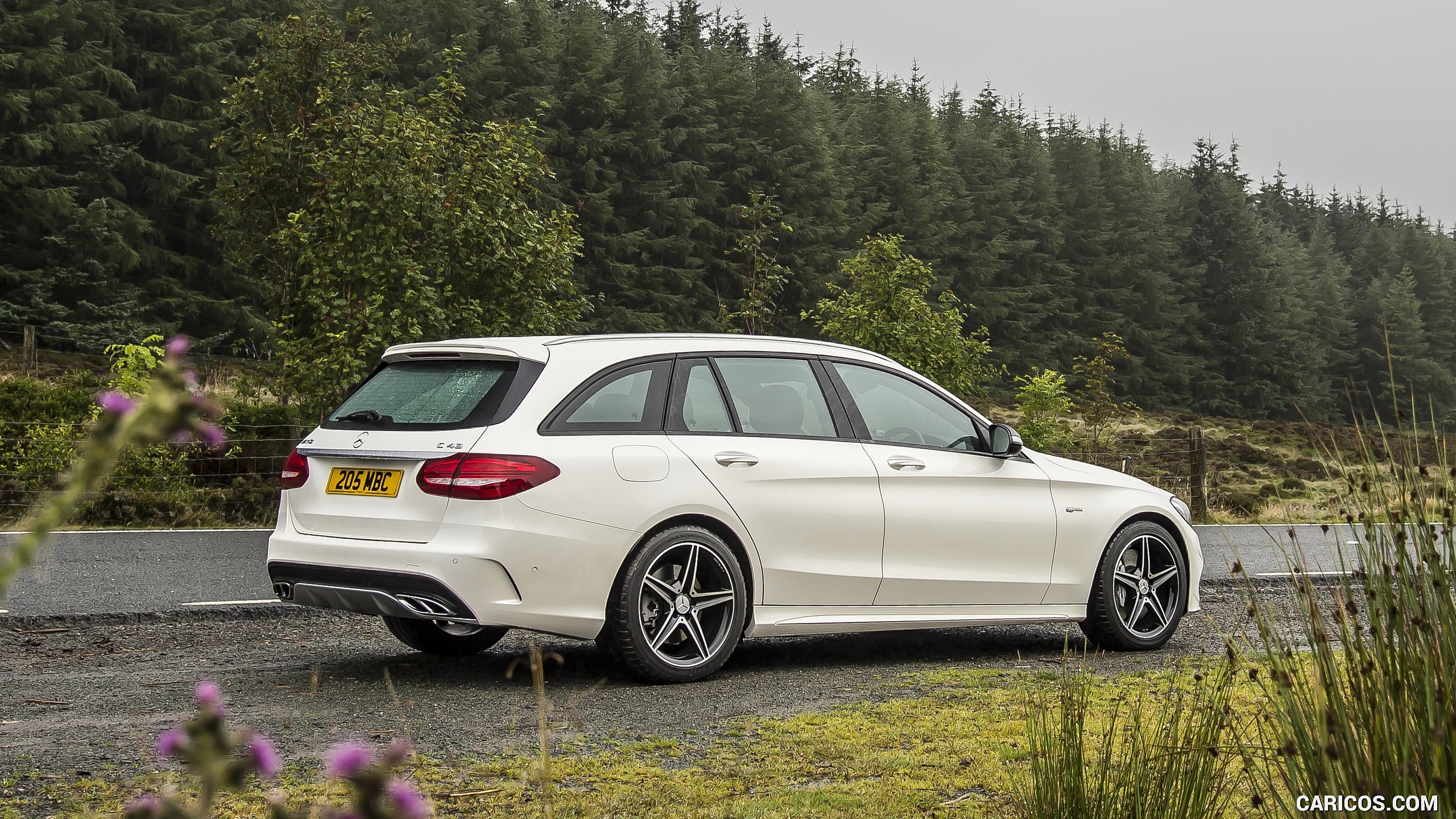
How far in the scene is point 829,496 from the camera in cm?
699

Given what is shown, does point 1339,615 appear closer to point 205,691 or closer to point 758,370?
point 205,691

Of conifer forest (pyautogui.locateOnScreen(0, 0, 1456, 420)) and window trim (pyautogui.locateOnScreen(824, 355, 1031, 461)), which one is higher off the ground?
conifer forest (pyautogui.locateOnScreen(0, 0, 1456, 420))

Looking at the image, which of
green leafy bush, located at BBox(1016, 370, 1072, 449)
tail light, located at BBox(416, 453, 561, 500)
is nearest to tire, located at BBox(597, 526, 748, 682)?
tail light, located at BBox(416, 453, 561, 500)

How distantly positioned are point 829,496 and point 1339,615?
407cm

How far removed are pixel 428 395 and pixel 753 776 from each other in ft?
9.32

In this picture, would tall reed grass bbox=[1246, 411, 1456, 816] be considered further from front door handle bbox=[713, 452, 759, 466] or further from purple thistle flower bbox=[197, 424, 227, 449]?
front door handle bbox=[713, 452, 759, 466]

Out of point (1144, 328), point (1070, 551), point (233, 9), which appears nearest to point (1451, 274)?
point (1144, 328)

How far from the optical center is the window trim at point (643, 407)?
6281 millimetres

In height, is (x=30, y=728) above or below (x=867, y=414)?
below

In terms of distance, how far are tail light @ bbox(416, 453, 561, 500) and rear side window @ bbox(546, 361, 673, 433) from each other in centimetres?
29

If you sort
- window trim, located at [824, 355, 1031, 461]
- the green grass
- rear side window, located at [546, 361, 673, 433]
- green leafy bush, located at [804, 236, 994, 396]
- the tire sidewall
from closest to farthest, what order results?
1. the green grass
2. rear side window, located at [546, 361, 673, 433]
3. window trim, located at [824, 355, 1031, 461]
4. the tire sidewall
5. green leafy bush, located at [804, 236, 994, 396]

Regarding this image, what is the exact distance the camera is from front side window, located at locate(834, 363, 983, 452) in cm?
752

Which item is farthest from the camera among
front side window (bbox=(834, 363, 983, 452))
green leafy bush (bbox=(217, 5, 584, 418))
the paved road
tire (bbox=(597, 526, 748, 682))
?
green leafy bush (bbox=(217, 5, 584, 418))

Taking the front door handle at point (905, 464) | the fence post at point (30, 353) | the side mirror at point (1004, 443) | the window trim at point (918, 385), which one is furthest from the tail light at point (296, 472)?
the fence post at point (30, 353)
